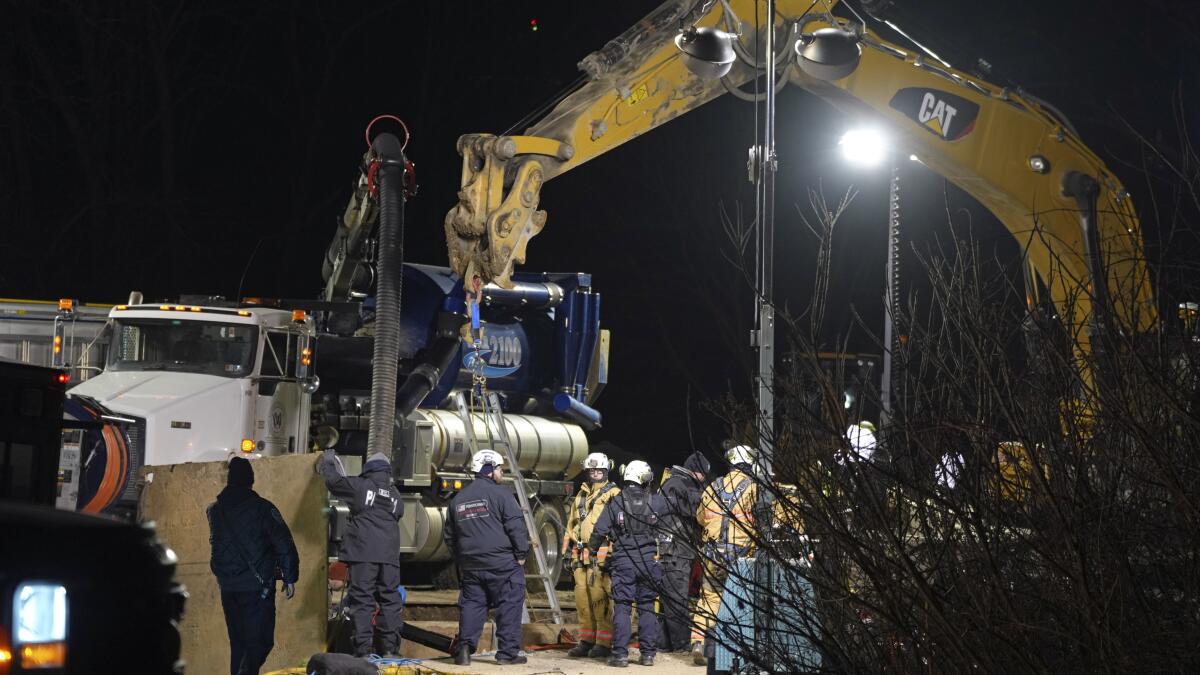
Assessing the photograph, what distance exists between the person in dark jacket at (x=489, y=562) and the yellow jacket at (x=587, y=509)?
2.93 feet

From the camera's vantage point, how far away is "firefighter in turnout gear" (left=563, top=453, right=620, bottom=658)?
15.8 m

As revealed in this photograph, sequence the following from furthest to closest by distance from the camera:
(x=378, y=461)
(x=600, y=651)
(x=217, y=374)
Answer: (x=217, y=374)
(x=600, y=651)
(x=378, y=461)

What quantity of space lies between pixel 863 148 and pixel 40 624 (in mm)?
13544

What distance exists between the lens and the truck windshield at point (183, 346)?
17.2 m

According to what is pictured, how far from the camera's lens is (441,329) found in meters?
19.4

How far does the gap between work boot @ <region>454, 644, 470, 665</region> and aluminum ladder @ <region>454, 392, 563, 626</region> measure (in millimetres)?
2875

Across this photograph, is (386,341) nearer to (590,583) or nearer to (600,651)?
(590,583)

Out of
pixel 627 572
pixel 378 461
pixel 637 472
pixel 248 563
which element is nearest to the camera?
pixel 248 563

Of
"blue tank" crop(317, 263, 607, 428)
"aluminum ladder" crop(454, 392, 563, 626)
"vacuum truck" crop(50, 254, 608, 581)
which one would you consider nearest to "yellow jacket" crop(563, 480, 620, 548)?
"aluminum ladder" crop(454, 392, 563, 626)

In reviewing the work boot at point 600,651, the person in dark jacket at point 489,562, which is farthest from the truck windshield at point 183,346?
the work boot at point 600,651

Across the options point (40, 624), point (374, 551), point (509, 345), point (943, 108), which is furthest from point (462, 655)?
point (40, 624)

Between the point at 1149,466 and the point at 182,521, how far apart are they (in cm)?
964

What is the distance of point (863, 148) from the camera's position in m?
17.7

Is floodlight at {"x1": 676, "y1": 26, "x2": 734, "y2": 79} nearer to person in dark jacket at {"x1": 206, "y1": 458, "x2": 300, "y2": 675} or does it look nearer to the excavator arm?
the excavator arm
